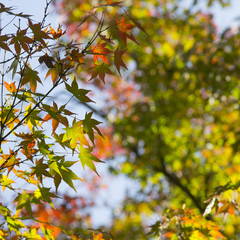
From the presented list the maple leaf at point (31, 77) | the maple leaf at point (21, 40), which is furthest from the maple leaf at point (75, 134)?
the maple leaf at point (21, 40)

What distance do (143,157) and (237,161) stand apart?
5.15 feet

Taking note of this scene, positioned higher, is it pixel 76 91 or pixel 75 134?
pixel 76 91

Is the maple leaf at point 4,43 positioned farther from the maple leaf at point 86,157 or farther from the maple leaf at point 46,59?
the maple leaf at point 86,157

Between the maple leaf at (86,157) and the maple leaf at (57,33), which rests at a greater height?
the maple leaf at (57,33)

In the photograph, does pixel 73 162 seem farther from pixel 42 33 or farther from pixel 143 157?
pixel 143 157

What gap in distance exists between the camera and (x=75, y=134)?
51.8 inches

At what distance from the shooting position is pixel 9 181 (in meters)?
1.43

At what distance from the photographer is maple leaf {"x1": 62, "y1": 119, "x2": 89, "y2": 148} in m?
1.30

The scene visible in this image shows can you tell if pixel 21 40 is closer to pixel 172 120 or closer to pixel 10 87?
pixel 10 87

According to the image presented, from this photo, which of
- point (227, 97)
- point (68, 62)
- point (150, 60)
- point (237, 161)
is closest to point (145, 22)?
point (150, 60)

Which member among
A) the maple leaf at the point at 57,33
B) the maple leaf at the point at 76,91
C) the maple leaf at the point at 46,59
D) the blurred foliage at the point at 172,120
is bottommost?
the maple leaf at the point at 76,91

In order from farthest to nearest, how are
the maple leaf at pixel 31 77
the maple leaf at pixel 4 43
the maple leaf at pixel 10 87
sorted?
the maple leaf at pixel 10 87 → the maple leaf at pixel 31 77 → the maple leaf at pixel 4 43

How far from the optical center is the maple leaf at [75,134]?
4.27 ft

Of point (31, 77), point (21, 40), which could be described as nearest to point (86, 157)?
point (31, 77)
